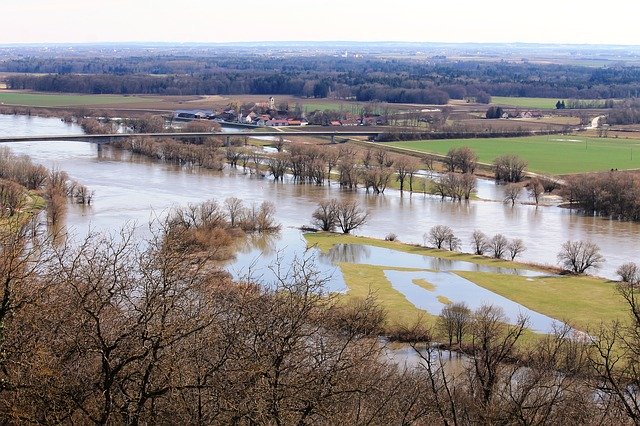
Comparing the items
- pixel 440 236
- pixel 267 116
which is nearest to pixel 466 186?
pixel 440 236

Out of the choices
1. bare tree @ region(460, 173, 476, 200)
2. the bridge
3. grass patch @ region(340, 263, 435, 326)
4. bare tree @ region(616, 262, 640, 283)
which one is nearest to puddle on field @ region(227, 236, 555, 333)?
grass patch @ region(340, 263, 435, 326)

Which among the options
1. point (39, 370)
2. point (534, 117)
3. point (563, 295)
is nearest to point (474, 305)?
point (563, 295)

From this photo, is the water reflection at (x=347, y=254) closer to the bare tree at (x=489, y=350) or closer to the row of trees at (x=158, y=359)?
the bare tree at (x=489, y=350)

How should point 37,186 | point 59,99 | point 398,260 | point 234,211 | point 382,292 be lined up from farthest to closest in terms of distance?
point 59,99
point 37,186
point 234,211
point 398,260
point 382,292

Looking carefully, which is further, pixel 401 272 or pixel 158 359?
pixel 401 272

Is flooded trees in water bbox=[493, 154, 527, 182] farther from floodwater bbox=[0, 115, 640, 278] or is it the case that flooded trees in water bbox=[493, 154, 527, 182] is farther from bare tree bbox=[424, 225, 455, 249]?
bare tree bbox=[424, 225, 455, 249]

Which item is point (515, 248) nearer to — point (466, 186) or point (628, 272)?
point (628, 272)

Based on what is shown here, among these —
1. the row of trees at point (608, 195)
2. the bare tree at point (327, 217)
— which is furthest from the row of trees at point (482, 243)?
the row of trees at point (608, 195)
